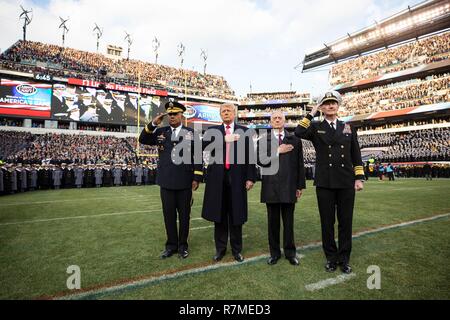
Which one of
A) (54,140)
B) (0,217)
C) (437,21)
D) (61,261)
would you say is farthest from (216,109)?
(61,261)

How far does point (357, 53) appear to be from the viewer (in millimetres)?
Result: 47531

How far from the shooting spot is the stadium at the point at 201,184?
277cm

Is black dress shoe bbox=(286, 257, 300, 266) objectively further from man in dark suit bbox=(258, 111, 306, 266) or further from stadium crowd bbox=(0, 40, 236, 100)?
stadium crowd bbox=(0, 40, 236, 100)

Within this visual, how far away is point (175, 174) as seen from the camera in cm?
375

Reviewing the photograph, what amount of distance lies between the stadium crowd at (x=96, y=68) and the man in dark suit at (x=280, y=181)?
115 feet

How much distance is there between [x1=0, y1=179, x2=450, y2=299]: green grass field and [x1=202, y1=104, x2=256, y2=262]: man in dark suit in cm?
41

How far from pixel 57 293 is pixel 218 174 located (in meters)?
2.15

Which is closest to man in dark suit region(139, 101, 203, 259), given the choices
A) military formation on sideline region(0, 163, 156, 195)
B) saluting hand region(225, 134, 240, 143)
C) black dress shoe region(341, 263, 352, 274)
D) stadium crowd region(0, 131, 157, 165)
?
saluting hand region(225, 134, 240, 143)

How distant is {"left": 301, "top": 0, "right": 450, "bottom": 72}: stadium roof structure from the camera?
118 feet

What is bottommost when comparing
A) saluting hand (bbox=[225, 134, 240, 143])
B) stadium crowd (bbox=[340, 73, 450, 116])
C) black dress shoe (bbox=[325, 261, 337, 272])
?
black dress shoe (bbox=[325, 261, 337, 272])

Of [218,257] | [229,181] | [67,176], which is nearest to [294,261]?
[218,257]

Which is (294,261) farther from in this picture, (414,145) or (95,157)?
(414,145)

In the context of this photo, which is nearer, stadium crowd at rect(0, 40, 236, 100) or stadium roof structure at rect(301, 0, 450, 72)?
stadium crowd at rect(0, 40, 236, 100)

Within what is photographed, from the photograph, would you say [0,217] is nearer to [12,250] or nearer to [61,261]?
[12,250]
